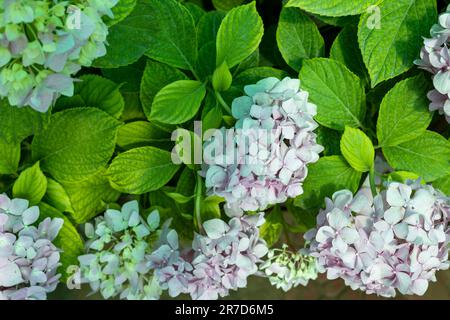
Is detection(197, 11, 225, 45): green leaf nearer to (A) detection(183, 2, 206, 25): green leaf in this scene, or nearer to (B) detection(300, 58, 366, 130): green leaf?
(A) detection(183, 2, 206, 25): green leaf

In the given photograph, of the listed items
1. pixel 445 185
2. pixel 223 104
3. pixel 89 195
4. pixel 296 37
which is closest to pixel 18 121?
pixel 89 195

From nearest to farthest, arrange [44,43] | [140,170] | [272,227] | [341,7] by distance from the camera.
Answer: [44,43] < [341,7] < [140,170] < [272,227]

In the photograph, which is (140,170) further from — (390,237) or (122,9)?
(390,237)

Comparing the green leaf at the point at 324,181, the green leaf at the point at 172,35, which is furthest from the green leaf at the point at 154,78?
the green leaf at the point at 324,181

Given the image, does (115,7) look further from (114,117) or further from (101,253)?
(101,253)

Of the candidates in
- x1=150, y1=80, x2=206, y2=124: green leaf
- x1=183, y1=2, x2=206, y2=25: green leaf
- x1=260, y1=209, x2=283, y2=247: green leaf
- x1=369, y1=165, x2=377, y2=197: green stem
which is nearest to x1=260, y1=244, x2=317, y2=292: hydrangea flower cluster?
x1=260, y1=209, x2=283, y2=247: green leaf

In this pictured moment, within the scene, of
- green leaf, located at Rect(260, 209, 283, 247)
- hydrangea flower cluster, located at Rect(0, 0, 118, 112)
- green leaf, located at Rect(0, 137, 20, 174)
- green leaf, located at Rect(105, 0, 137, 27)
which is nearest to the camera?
hydrangea flower cluster, located at Rect(0, 0, 118, 112)
